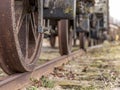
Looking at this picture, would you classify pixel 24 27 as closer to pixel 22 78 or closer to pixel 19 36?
pixel 19 36

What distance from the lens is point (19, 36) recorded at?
4.42 metres

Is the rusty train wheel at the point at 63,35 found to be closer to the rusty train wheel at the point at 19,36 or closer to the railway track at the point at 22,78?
the railway track at the point at 22,78

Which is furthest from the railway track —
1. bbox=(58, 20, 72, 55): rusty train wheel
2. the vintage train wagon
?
bbox=(58, 20, 72, 55): rusty train wheel

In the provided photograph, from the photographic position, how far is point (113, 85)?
4250mm

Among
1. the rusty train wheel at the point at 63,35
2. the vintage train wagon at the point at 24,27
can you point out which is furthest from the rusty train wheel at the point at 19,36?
the rusty train wheel at the point at 63,35

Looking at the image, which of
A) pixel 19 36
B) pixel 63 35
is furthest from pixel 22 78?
pixel 63 35

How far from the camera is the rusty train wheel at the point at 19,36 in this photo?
3.44m

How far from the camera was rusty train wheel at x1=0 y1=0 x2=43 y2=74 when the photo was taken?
344 centimetres

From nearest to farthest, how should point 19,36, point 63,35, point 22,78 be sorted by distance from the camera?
point 22,78, point 19,36, point 63,35

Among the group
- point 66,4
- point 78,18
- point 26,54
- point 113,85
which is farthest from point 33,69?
point 78,18

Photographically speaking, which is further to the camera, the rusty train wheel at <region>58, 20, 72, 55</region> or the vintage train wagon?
the rusty train wheel at <region>58, 20, 72, 55</region>

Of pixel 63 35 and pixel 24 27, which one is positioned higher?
pixel 24 27

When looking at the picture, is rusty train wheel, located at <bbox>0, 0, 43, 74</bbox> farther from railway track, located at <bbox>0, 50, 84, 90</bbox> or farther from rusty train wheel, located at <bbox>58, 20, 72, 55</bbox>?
rusty train wheel, located at <bbox>58, 20, 72, 55</bbox>

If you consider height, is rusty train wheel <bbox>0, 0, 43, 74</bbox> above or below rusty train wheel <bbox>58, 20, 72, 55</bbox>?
above
